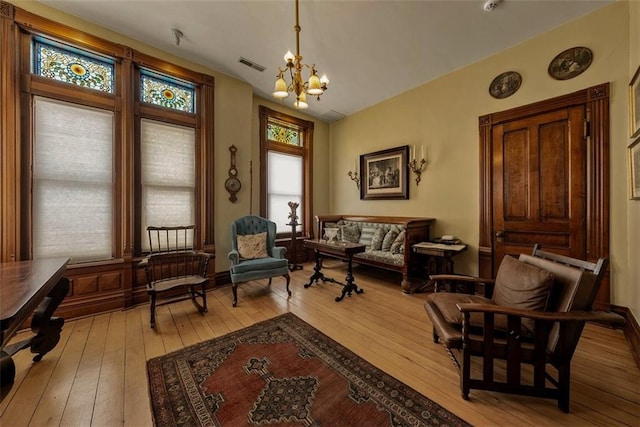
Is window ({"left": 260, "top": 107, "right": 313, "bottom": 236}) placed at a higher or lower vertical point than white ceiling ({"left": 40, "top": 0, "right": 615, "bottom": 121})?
lower

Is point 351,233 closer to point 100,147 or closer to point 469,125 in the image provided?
point 469,125

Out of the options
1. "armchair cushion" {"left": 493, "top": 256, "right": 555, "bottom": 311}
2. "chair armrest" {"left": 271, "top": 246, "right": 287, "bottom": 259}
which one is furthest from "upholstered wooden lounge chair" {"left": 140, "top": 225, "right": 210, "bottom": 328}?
"armchair cushion" {"left": 493, "top": 256, "right": 555, "bottom": 311}

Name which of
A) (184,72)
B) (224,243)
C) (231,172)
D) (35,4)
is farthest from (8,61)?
(224,243)

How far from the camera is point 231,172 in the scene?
3.92m

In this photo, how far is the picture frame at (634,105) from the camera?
2.07 metres

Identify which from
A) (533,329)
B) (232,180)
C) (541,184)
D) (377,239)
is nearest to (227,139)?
(232,180)

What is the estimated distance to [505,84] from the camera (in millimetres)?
3154

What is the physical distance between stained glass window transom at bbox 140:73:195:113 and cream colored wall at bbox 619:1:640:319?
501 cm

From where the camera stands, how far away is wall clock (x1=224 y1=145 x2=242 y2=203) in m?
3.90

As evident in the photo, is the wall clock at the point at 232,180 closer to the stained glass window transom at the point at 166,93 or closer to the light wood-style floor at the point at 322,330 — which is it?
the stained glass window transom at the point at 166,93

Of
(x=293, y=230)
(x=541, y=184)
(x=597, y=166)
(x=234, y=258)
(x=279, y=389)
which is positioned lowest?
(x=279, y=389)

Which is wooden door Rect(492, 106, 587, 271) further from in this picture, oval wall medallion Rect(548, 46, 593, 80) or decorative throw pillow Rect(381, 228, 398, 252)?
decorative throw pillow Rect(381, 228, 398, 252)

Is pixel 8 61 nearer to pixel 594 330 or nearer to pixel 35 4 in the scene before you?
pixel 35 4

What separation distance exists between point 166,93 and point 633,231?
5.59 m
